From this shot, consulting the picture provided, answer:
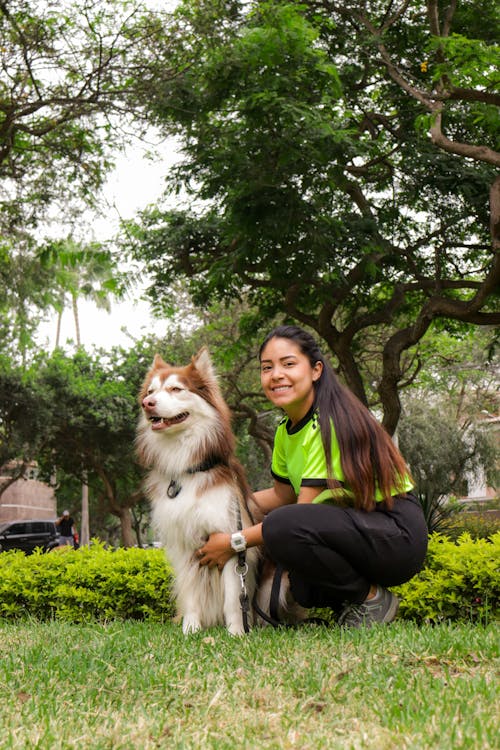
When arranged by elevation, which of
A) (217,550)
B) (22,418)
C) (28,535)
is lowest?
(28,535)

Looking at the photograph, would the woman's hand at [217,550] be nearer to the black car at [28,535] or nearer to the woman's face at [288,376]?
the woman's face at [288,376]

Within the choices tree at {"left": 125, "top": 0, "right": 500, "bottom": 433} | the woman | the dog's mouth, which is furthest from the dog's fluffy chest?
tree at {"left": 125, "top": 0, "right": 500, "bottom": 433}

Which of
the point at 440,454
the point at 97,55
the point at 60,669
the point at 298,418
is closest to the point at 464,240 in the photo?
the point at 97,55

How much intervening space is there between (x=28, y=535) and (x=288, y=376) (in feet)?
86.8

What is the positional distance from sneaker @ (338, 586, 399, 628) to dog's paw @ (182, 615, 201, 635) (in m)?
0.86

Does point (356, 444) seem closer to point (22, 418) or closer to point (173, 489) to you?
point (173, 489)

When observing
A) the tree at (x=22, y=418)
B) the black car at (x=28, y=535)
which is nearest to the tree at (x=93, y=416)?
the tree at (x=22, y=418)

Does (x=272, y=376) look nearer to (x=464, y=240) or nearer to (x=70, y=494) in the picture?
(x=464, y=240)

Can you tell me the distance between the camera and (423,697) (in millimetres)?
2768

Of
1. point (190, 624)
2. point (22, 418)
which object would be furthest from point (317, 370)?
point (22, 418)

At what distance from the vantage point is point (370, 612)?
4.38 metres

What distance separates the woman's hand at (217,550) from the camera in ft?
14.3

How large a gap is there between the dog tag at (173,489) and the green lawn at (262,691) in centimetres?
83

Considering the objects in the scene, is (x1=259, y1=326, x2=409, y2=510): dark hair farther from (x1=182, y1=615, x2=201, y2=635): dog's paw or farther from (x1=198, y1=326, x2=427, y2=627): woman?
(x1=182, y1=615, x2=201, y2=635): dog's paw
